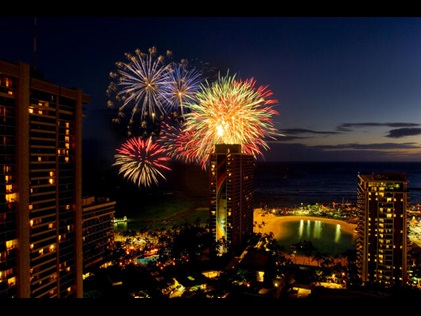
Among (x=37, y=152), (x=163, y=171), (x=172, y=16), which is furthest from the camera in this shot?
(x=163, y=171)

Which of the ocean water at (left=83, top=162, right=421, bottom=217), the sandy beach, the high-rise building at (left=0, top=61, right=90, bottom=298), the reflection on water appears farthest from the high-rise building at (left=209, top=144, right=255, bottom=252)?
the ocean water at (left=83, top=162, right=421, bottom=217)

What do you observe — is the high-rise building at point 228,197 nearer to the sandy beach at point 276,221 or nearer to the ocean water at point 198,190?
the sandy beach at point 276,221

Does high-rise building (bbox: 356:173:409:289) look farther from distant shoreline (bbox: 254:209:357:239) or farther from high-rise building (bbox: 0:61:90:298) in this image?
high-rise building (bbox: 0:61:90:298)

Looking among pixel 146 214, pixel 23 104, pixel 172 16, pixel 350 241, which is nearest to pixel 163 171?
pixel 146 214

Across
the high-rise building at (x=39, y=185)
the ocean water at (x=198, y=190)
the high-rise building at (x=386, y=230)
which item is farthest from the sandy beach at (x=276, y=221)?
the high-rise building at (x=39, y=185)

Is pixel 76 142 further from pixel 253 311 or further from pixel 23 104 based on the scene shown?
pixel 253 311

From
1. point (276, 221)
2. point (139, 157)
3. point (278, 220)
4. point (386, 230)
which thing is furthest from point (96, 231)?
point (278, 220)
